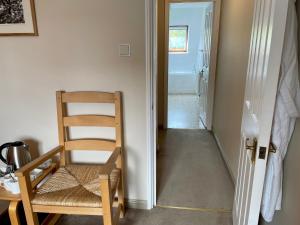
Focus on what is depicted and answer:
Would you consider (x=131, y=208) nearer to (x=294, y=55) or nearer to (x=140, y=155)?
(x=140, y=155)

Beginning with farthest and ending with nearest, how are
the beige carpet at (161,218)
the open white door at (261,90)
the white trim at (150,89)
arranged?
the beige carpet at (161,218) < the white trim at (150,89) < the open white door at (261,90)

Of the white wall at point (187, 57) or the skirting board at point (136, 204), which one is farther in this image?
the white wall at point (187, 57)

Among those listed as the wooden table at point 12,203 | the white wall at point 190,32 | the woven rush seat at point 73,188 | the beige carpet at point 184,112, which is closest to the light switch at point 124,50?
the woven rush seat at point 73,188

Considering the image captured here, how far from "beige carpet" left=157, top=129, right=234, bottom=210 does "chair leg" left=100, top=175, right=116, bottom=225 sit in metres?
0.82

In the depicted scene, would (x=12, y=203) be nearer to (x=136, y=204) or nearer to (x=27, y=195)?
(x=27, y=195)

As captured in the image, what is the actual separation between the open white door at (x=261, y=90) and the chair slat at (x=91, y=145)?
0.99 meters

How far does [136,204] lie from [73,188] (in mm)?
708

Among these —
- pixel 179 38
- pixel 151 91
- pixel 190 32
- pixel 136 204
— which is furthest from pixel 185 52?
pixel 136 204

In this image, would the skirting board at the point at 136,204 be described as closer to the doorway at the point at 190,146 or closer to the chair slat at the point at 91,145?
the doorway at the point at 190,146

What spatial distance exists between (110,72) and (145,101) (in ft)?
1.13

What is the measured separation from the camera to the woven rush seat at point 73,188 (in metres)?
1.42

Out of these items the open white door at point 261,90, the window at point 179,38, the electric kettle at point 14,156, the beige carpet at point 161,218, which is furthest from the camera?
the window at point 179,38

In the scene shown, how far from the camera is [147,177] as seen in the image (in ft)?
6.43

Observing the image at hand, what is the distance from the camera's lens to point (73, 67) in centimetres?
177
